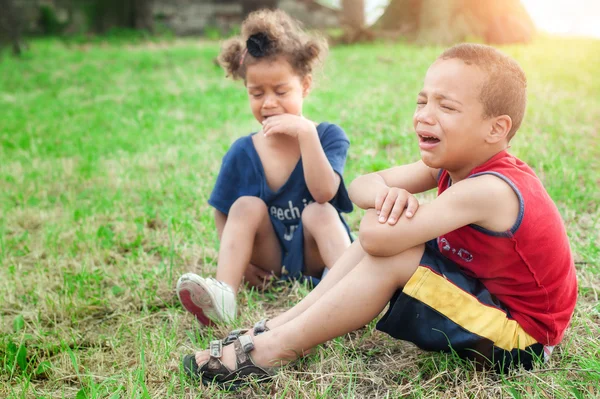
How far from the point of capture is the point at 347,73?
8.39 meters

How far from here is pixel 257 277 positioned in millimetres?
2721

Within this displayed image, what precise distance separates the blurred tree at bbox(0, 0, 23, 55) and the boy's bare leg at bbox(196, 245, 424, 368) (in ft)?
36.6

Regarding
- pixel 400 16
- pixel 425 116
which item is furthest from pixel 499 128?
pixel 400 16

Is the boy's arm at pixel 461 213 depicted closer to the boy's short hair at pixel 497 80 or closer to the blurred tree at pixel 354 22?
the boy's short hair at pixel 497 80

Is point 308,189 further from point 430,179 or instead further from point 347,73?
point 347,73

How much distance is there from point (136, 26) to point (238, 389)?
51.4 feet

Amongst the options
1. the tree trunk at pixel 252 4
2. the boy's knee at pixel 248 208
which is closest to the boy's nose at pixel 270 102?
the boy's knee at pixel 248 208

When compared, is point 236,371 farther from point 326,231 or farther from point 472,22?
point 472,22

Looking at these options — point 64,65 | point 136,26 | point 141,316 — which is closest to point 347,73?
point 64,65

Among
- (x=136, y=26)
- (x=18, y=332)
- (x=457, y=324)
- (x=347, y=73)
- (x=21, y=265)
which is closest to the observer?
(x=457, y=324)

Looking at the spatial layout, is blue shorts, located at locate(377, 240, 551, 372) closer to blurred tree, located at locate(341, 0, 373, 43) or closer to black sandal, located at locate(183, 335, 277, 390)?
black sandal, located at locate(183, 335, 277, 390)

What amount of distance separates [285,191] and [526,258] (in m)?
1.18

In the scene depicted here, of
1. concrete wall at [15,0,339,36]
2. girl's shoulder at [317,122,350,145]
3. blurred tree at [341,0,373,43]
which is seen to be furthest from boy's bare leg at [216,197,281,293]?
concrete wall at [15,0,339,36]

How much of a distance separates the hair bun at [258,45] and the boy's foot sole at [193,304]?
3.57 feet
